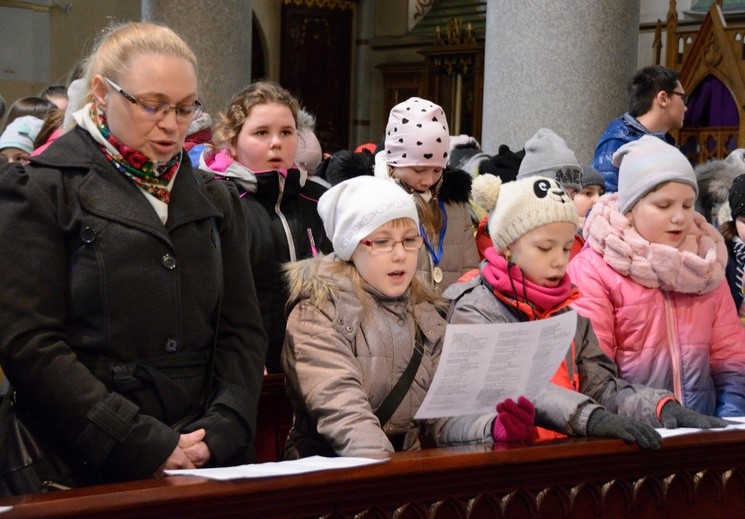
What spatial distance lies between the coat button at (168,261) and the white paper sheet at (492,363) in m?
0.62

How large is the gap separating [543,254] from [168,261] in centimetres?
111

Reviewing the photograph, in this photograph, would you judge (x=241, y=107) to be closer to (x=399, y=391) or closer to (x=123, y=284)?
(x=399, y=391)

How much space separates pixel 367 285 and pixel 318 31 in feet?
40.7

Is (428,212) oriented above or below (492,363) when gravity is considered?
above

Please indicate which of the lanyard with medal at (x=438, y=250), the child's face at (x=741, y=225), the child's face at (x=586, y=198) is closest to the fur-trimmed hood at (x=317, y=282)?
the lanyard with medal at (x=438, y=250)

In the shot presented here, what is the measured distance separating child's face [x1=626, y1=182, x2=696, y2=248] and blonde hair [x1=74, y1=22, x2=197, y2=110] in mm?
1605

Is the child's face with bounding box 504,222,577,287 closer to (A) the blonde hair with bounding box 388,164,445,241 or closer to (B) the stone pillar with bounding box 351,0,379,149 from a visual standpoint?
(A) the blonde hair with bounding box 388,164,445,241

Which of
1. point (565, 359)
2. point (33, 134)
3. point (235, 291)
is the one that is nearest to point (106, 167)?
point (235, 291)

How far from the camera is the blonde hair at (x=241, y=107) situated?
382cm

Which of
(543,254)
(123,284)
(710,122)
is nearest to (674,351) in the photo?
(543,254)

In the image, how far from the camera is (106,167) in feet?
8.21

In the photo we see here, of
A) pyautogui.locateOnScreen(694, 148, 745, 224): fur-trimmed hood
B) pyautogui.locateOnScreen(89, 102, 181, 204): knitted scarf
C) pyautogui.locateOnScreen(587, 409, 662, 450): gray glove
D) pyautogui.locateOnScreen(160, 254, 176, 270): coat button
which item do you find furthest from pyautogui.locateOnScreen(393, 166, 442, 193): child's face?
pyautogui.locateOnScreen(694, 148, 745, 224): fur-trimmed hood

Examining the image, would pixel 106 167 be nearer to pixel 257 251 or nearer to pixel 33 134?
pixel 257 251

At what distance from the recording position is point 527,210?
316cm
